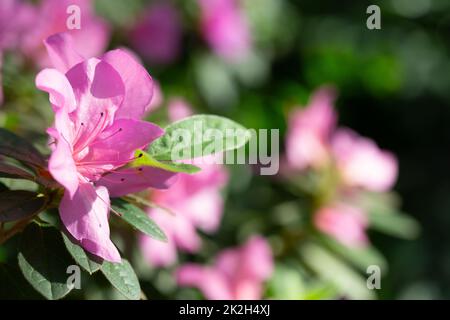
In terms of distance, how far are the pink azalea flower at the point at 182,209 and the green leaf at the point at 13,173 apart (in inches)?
18.4

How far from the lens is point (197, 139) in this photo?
41.0 inches

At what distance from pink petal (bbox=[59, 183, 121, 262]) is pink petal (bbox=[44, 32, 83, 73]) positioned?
0.16 m

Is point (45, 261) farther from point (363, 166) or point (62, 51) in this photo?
point (363, 166)

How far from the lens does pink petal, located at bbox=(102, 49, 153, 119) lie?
3.14 feet

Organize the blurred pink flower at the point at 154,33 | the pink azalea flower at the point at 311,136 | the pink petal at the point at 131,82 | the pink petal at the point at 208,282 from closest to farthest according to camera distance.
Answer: the pink petal at the point at 131,82 < the pink petal at the point at 208,282 < the pink azalea flower at the point at 311,136 < the blurred pink flower at the point at 154,33

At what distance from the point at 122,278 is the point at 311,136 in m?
1.05

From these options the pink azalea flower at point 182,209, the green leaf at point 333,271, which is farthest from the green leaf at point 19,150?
the green leaf at point 333,271

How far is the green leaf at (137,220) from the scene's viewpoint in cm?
99

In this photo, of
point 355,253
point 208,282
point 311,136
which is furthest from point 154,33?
point 208,282

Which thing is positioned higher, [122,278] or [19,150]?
[19,150]

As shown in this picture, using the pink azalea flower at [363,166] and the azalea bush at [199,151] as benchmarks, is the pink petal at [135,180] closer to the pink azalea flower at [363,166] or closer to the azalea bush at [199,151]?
the azalea bush at [199,151]
